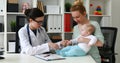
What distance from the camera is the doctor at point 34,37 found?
86.8 inches

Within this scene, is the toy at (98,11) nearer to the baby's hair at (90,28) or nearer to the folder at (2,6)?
the folder at (2,6)

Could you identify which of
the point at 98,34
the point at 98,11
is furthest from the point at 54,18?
the point at 98,34

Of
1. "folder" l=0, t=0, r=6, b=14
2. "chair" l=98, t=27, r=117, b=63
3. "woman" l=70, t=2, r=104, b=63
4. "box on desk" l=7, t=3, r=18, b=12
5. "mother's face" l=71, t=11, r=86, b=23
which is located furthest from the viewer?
"folder" l=0, t=0, r=6, b=14

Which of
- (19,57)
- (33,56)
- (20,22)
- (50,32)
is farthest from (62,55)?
(50,32)

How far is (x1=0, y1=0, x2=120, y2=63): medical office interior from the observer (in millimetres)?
4027

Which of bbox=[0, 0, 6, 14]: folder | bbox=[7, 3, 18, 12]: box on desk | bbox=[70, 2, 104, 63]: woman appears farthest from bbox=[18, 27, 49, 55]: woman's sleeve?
bbox=[0, 0, 6, 14]: folder

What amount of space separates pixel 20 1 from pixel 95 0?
163cm

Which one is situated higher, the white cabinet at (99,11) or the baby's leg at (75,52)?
the white cabinet at (99,11)

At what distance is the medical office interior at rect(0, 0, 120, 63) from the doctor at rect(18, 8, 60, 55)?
1.51 metres

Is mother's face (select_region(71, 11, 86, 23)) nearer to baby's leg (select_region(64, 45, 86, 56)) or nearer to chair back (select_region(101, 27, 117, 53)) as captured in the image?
baby's leg (select_region(64, 45, 86, 56))

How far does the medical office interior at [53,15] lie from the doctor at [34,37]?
4.96 feet

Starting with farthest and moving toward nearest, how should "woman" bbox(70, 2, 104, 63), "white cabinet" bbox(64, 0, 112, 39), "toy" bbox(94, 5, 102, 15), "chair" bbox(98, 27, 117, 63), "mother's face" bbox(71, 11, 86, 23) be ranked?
1. "toy" bbox(94, 5, 102, 15)
2. "white cabinet" bbox(64, 0, 112, 39)
3. "chair" bbox(98, 27, 117, 63)
4. "mother's face" bbox(71, 11, 86, 23)
5. "woman" bbox(70, 2, 104, 63)

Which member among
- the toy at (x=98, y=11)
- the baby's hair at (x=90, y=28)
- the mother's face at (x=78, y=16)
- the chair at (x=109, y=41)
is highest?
the toy at (x=98, y=11)

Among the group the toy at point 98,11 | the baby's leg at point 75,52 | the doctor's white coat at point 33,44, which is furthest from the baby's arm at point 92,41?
the toy at point 98,11
